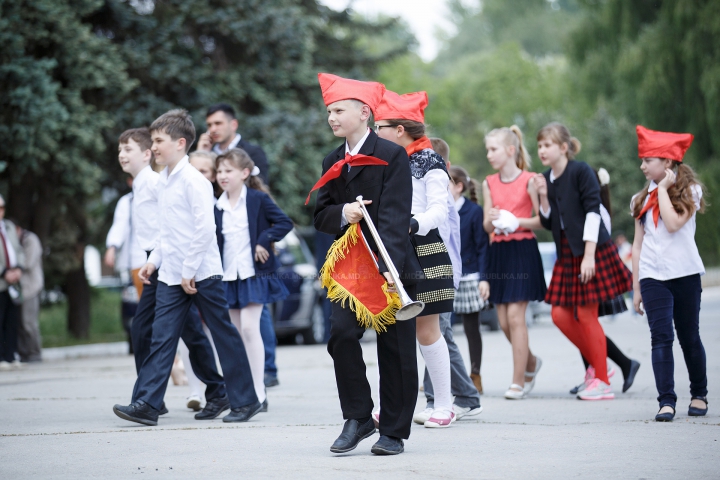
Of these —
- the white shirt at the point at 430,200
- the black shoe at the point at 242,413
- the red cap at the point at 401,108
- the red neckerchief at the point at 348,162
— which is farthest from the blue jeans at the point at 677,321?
the black shoe at the point at 242,413

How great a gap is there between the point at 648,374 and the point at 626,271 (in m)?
1.95

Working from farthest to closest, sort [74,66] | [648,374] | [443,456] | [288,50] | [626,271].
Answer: [288,50]
[74,66]
[648,374]
[626,271]
[443,456]

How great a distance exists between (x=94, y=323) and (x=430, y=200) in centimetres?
1749

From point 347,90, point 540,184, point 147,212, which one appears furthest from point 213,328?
point 540,184

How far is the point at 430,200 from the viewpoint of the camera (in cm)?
560

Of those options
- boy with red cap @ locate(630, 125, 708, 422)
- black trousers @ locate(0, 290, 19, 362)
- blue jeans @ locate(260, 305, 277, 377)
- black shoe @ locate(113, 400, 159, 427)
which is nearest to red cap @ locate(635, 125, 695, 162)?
boy with red cap @ locate(630, 125, 708, 422)

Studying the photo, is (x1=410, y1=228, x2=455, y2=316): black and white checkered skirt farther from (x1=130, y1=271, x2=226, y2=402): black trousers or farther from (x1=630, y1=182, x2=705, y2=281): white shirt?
(x1=130, y1=271, x2=226, y2=402): black trousers

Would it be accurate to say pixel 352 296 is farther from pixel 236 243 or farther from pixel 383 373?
pixel 236 243

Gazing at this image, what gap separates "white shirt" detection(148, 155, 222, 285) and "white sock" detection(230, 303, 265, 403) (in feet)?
3.35

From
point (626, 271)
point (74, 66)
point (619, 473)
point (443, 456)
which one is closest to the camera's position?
point (619, 473)

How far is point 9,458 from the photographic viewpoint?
16.5 feet

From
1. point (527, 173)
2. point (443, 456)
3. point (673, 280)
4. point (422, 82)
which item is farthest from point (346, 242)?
point (422, 82)

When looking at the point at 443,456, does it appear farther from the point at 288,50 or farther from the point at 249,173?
the point at 288,50

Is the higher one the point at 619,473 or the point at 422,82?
the point at 422,82
